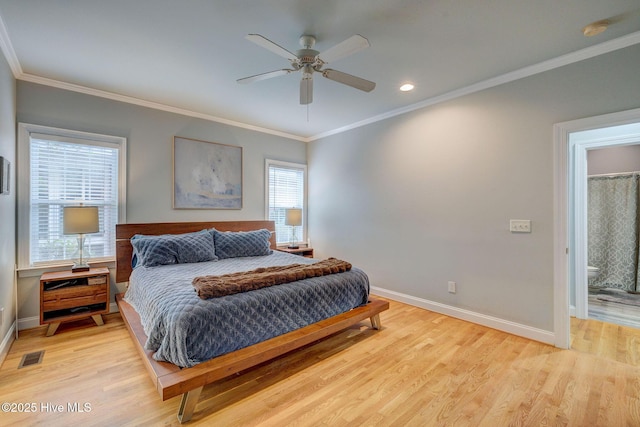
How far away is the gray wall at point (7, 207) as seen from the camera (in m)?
2.38

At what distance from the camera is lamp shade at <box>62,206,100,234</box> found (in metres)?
2.91

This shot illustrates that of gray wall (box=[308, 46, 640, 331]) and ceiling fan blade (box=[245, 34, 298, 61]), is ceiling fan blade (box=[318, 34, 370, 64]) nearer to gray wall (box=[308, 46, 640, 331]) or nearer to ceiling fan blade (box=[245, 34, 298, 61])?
ceiling fan blade (box=[245, 34, 298, 61])

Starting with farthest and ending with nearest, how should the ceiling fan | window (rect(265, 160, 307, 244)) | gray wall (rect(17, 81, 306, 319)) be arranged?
1. window (rect(265, 160, 307, 244))
2. gray wall (rect(17, 81, 306, 319))
3. the ceiling fan

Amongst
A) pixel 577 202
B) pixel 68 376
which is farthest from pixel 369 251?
pixel 68 376

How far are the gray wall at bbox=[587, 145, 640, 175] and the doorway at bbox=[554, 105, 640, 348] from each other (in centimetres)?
168

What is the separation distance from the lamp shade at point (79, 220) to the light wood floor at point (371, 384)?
3.46 feet

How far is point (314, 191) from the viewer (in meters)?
5.30

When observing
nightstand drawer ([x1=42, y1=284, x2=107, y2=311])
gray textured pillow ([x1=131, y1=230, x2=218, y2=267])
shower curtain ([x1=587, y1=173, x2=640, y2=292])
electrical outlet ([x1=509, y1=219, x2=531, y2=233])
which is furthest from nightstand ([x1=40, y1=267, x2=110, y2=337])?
shower curtain ([x1=587, y1=173, x2=640, y2=292])

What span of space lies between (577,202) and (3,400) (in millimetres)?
5449

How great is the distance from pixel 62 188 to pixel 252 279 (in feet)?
8.58

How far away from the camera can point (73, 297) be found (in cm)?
293

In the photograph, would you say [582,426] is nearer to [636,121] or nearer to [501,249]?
[501,249]

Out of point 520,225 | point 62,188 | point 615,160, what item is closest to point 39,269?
point 62,188

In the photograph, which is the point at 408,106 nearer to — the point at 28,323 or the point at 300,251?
the point at 300,251
